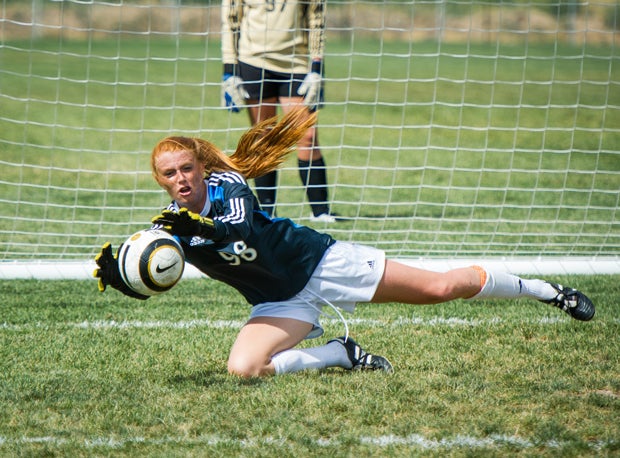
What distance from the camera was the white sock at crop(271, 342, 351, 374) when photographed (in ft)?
13.9

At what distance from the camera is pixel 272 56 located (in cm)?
759

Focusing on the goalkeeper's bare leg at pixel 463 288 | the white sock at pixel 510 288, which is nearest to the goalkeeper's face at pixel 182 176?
the goalkeeper's bare leg at pixel 463 288

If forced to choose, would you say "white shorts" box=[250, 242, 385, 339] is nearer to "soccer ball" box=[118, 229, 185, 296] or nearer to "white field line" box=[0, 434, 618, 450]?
"soccer ball" box=[118, 229, 185, 296]

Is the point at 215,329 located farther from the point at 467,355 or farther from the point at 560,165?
the point at 560,165

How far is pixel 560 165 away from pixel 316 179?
4697 mm

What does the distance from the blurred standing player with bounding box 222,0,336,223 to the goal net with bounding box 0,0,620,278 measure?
0.25m

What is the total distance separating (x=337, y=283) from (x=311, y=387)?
0.58 metres

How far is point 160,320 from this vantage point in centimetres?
534

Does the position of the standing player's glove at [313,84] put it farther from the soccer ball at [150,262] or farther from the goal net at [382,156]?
the soccer ball at [150,262]

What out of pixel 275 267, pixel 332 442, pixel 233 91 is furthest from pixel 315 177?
pixel 332 442

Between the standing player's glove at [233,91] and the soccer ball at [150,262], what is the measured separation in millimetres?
3581

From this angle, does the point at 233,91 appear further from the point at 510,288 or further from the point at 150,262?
the point at 150,262

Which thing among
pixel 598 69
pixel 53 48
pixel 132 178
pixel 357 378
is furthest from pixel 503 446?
pixel 53 48

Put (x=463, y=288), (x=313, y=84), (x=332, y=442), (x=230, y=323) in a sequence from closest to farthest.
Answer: (x=332, y=442) → (x=463, y=288) → (x=230, y=323) → (x=313, y=84)
